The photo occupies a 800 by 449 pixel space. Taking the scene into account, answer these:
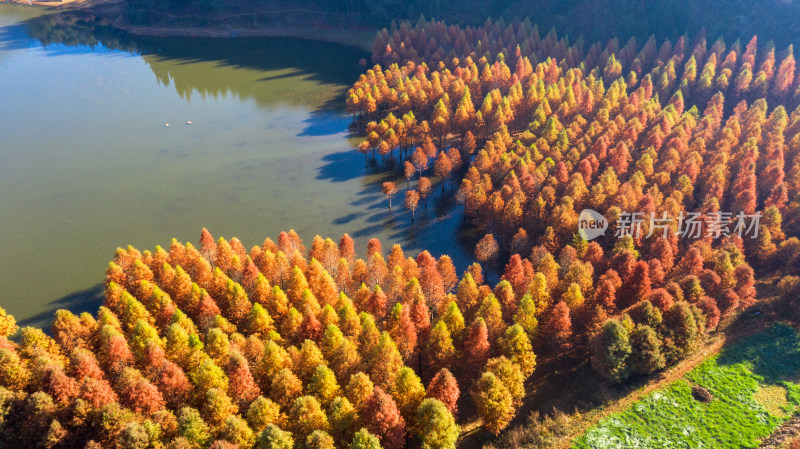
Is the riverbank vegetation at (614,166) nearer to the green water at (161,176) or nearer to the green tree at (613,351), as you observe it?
the green tree at (613,351)

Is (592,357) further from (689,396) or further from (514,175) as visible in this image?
(514,175)

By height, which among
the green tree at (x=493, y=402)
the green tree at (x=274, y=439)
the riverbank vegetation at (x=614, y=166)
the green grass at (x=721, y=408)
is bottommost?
the green grass at (x=721, y=408)

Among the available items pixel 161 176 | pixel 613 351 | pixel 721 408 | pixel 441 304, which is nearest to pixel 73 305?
pixel 161 176

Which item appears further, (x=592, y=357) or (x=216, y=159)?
(x=216, y=159)

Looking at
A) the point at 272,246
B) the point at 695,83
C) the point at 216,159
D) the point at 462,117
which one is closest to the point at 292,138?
the point at 216,159

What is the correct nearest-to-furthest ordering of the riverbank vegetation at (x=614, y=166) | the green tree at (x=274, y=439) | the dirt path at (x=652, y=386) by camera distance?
the green tree at (x=274, y=439), the dirt path at (x=652, y=386), the riverbank vegetation at (x=614, y=166)

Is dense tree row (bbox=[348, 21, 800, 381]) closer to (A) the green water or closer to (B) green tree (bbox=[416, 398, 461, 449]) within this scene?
(A) the green water

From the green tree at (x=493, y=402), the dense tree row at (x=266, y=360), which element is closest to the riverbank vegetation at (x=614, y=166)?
the dense tree row at (x=266, y=360)
